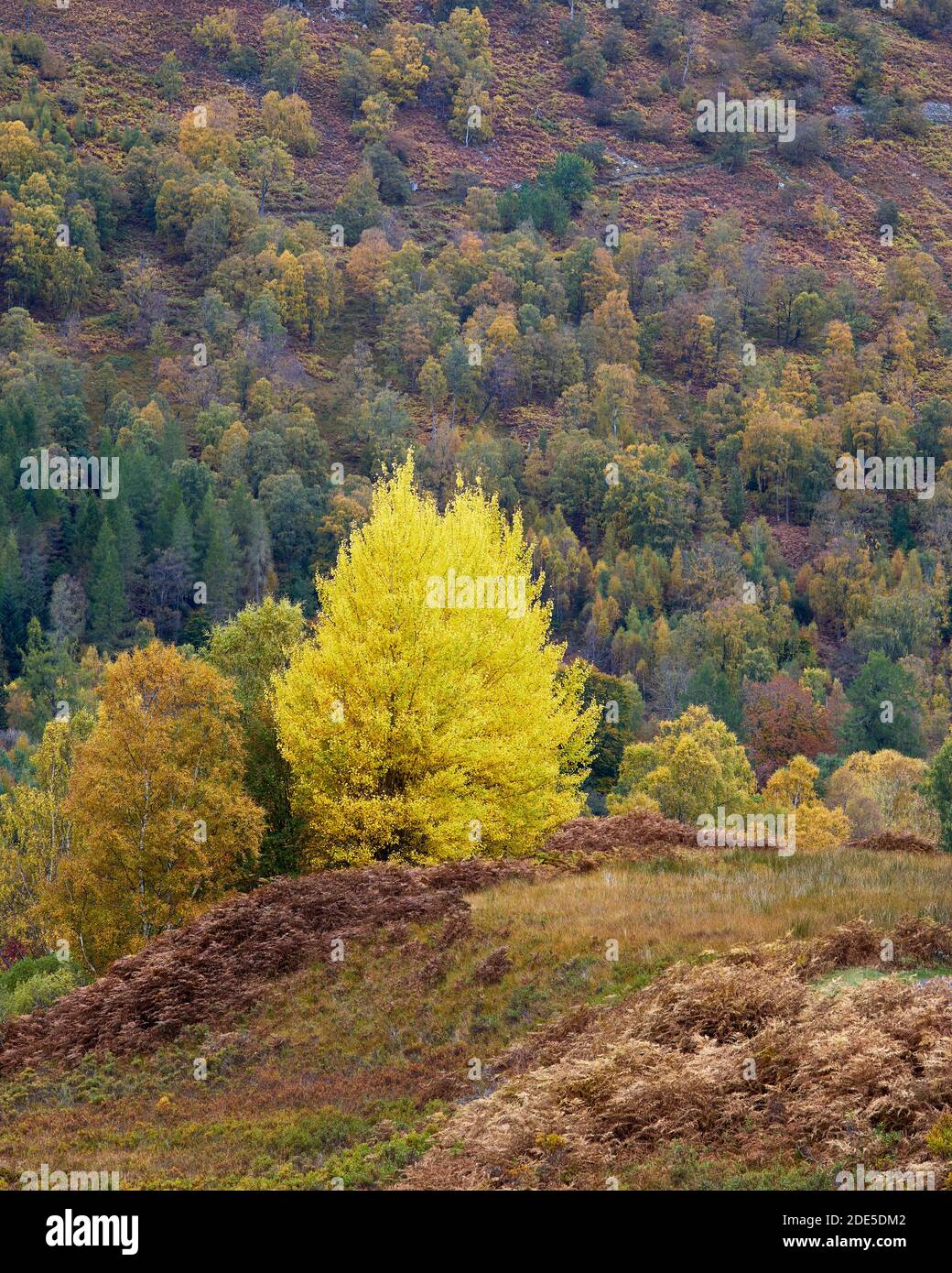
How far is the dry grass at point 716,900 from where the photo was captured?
22.3 metres

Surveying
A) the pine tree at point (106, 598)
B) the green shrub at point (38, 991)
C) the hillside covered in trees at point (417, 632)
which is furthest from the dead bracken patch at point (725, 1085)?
the pine tree at point (106, 598)

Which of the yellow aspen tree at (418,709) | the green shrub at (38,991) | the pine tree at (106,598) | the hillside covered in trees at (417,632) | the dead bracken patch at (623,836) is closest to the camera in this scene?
the dead bracken patch at (623,836)

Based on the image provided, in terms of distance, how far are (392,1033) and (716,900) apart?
5.16 meters

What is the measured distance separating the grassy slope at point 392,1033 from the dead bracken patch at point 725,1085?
1.30 m

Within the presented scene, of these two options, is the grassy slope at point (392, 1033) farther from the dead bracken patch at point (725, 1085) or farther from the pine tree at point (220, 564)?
the pine tree at point (220, 564)

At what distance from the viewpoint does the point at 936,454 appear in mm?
190375

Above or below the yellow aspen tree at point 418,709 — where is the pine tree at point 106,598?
below

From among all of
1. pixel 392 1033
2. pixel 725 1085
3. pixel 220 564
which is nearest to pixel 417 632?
pixel 392 1033

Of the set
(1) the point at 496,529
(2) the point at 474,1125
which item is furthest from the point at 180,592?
(2) the point at 474,1125

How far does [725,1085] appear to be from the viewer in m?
17.3

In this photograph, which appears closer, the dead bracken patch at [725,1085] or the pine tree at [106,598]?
the dead bracken patch at [725,1085]

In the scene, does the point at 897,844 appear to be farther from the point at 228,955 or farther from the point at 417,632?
the point at 228,955
